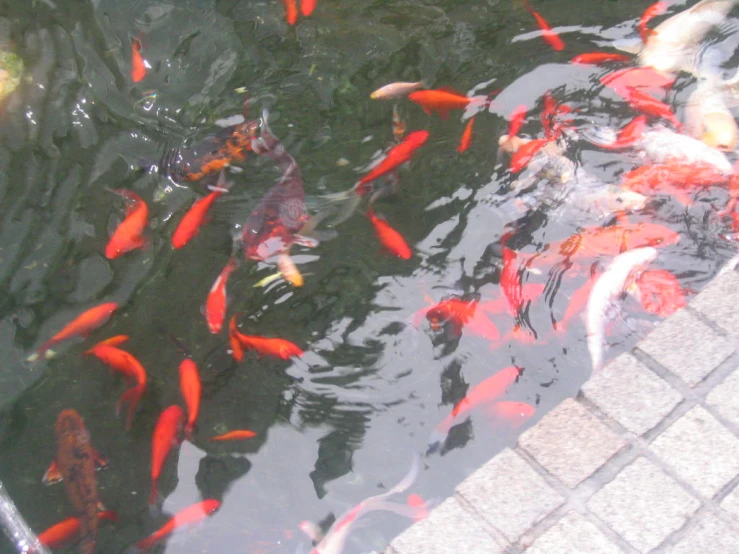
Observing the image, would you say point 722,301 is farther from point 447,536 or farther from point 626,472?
point 447,536

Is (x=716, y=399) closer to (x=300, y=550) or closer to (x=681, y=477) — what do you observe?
(x=681, y=477)

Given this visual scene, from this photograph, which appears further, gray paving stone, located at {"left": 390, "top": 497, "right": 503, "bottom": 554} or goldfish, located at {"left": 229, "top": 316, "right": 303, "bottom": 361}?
goldfish, located at {"left": 229, "top": 316, "right": 303, "bottom": 361}

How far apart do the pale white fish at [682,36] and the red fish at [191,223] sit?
106 inches

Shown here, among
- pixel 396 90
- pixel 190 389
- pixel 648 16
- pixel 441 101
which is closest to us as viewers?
pixel 190 389

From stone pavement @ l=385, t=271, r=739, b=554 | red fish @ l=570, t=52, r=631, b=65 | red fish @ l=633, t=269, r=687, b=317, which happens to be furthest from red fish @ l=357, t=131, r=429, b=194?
stone pavement @ l=385, t=271, r=739, b=554

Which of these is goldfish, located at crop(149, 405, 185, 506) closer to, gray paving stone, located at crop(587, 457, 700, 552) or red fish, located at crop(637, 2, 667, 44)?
gray paving stone, located at crop(587, 457, 700, 552)

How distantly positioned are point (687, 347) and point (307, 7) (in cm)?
327

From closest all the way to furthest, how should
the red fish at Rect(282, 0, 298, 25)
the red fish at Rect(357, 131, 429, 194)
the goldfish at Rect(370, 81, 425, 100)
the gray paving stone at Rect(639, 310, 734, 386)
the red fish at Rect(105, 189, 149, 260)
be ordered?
the gray paving stone at Rect(639, 310, 734, 386) → the red fish at Rect(105, 189, 149, 260) → the red fish at Rect(357, 131, 429, 194) → the goldfish at Rect(370, 81, 425, 100) → the red fish at Rect(282, 0, 298, 25)

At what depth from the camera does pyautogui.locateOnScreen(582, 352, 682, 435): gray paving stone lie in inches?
108

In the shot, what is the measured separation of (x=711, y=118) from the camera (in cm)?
382

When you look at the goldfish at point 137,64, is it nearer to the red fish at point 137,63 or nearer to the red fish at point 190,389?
the red fish at point 137,63

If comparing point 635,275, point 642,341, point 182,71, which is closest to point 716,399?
point 642,341

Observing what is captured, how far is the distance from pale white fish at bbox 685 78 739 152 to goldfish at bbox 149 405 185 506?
3000mm

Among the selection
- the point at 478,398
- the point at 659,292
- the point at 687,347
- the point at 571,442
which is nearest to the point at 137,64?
the point at 478,398
